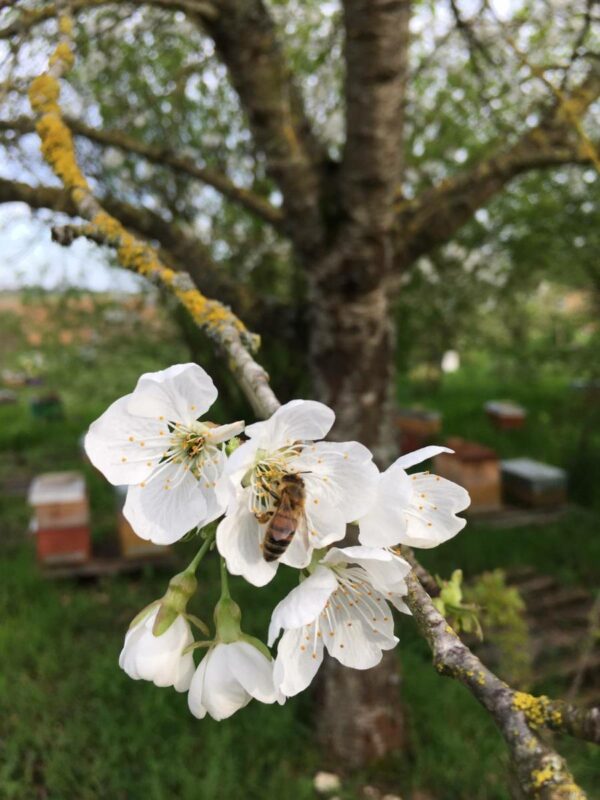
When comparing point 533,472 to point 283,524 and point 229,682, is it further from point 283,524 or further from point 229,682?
point 283,524

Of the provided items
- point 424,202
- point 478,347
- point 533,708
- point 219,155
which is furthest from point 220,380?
point 533,708

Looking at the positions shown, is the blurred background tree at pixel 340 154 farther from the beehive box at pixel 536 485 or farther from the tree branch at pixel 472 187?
the beehive box at pixel 536 485

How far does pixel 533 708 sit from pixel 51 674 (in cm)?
407

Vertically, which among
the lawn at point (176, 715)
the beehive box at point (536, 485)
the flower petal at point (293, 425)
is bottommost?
the lawn at point (176, 715)

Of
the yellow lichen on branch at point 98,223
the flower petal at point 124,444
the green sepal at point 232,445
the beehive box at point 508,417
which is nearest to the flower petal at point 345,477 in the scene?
the green sepal at point 232,445

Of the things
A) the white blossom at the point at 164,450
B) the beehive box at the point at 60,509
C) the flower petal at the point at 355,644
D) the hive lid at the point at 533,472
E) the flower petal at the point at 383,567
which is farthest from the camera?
the hive lid at the point at 533,472

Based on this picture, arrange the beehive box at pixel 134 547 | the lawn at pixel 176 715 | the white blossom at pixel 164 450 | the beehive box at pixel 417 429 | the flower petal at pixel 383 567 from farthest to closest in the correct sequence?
the beehive box at pixel 417 429
the beehive box at pixel 134 547
the lawn at pixel 176 715
the white blossom at pixel 164 450
the flower petal at pixel 383 567

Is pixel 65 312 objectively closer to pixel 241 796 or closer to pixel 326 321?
pixel 326 321

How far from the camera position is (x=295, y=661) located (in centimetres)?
95

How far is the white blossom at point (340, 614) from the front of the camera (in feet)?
2.74

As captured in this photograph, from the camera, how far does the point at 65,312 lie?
301 inches

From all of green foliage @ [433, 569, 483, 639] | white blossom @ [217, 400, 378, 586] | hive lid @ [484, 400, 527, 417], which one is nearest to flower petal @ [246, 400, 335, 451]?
white blossom @ [217, 400, 378, 586]

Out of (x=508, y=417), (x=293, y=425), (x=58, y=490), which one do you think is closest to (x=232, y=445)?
(x=293, y=425)

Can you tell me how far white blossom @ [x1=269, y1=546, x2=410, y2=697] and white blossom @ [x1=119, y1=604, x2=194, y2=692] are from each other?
0.14 meters
